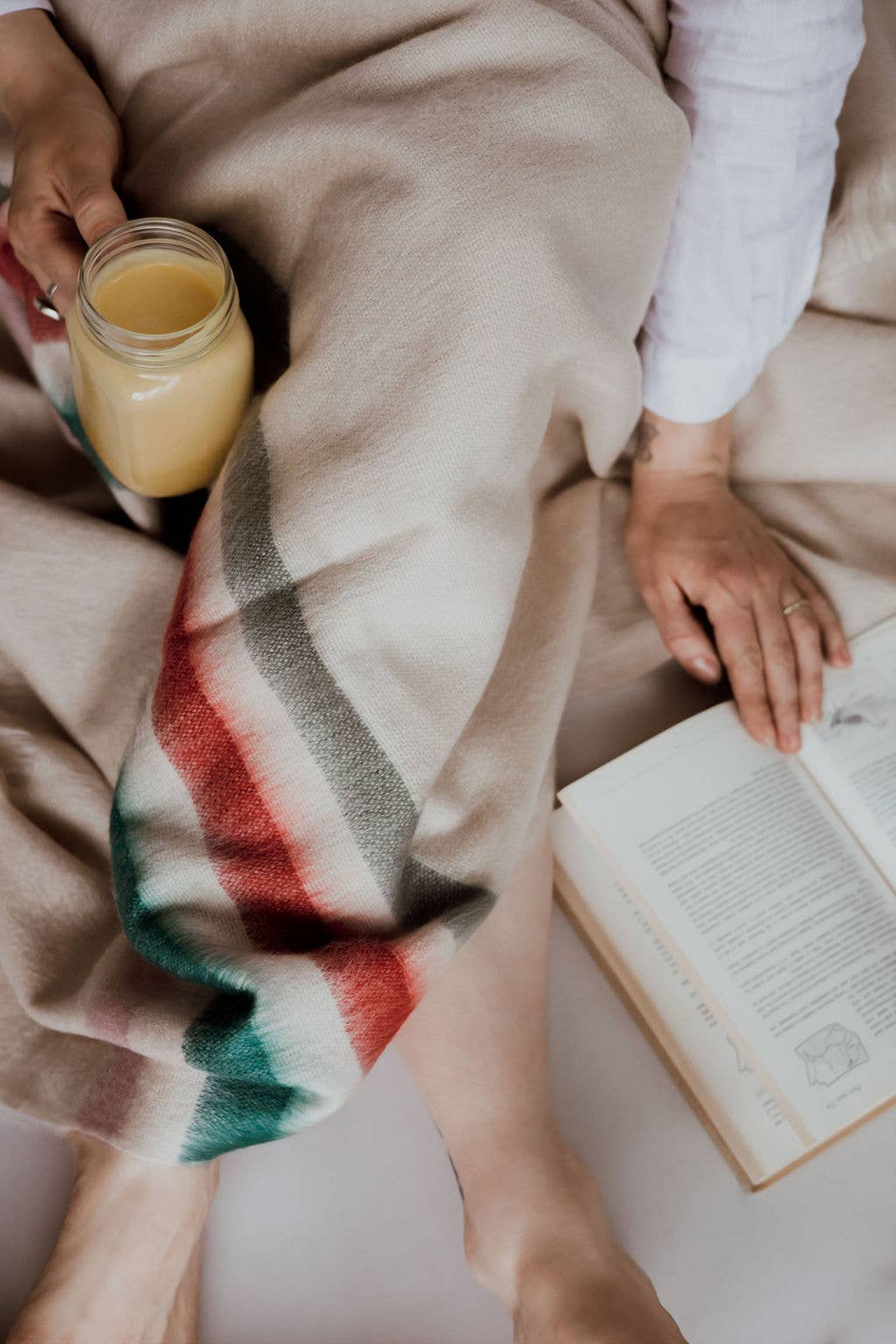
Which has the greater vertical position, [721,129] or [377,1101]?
[721,129]

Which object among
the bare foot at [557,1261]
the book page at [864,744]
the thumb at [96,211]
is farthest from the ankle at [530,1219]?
the thumb at [96,211]

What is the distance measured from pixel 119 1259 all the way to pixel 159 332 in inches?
18.9

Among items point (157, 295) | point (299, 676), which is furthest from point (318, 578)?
point (157, 295)

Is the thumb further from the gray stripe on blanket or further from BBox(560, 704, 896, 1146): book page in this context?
BBox(560, 704, 896, 1146): book page

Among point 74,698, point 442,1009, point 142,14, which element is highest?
point 142,14

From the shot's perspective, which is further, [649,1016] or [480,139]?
[649,1016]

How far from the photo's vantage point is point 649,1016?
669mm

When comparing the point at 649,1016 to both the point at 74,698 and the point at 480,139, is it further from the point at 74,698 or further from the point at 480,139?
the point at 480,139

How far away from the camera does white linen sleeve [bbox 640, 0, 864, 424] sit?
1.93 ft

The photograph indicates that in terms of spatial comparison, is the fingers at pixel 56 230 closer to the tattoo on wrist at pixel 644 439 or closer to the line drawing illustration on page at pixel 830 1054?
the tattoo on wrist at pixel 644 439

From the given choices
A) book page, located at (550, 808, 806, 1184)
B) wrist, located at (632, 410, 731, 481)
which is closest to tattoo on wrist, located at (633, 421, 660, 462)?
wrist, located at (632, 410, 731, 481)

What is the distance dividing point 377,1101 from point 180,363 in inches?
17.9

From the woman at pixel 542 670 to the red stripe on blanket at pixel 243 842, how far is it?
0.02m

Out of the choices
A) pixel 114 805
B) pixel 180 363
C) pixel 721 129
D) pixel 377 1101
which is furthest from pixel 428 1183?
pixel 721 129
